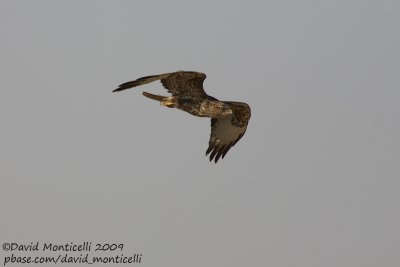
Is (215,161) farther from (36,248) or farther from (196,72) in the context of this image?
(36,248)

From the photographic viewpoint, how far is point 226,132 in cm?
2238

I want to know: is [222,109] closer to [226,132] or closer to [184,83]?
[184,83]

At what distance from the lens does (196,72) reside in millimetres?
19953

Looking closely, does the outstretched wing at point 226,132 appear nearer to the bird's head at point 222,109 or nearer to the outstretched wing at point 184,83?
the bird's head at point 222,109

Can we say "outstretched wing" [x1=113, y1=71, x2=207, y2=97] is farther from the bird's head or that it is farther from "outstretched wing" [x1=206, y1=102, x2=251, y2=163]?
"outstretched wing" [x1=206, y1=102, x2=251, y2=163]

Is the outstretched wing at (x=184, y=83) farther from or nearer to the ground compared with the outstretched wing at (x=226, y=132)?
farther from the ground

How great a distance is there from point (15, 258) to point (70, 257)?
134cm

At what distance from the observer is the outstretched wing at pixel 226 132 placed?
72.8 feet

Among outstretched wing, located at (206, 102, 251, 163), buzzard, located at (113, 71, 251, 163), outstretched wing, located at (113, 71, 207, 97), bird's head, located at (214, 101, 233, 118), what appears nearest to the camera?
buzzard, located at (113, 71, 251, 163)

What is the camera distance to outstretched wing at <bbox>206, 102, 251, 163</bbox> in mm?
22203

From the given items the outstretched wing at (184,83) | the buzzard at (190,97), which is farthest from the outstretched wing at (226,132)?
the outstretched wing at (184,83)

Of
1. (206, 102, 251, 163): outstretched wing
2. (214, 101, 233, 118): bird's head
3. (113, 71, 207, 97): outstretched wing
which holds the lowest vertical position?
(206, 102, 251, 163): outstretched wing

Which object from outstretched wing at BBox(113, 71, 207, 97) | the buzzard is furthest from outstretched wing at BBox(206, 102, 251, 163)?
outstretched wing at BBox(113, 71, 207, 97)

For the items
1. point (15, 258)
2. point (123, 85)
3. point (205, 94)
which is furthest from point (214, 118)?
point (15, 258)
